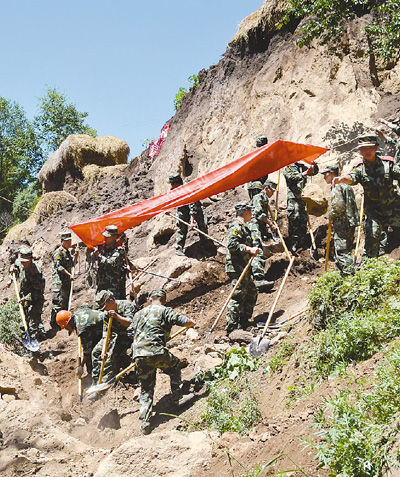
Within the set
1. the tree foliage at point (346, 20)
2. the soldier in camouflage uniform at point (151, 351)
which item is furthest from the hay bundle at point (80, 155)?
the soldier in camouflage uniform at point (151, 351)

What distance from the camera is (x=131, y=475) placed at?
15.6ft

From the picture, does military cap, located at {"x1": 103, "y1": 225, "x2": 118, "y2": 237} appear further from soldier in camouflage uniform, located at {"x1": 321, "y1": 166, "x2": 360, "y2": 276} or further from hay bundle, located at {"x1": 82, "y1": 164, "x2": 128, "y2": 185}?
hay bundle, located at {"x1": 82, "y1": 164, "x2": 128, "y2": 185}

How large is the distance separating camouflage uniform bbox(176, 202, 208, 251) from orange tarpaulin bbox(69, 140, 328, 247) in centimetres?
150

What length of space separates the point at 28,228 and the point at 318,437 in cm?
2117

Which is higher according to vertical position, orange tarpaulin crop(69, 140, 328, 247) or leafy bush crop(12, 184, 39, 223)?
leafy bush crop(12, 184, 39, 223)

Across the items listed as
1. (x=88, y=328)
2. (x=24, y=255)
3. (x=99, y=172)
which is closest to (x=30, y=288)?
(x=24, y=255)

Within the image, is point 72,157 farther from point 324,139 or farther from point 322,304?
point 322,304

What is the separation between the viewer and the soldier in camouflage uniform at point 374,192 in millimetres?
8133

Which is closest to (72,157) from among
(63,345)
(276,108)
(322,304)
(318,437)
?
(276,108)

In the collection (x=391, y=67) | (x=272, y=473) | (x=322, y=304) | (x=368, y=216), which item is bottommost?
(x=272, y=473)

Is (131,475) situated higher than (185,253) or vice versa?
(185,253)

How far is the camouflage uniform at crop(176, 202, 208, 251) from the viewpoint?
1220 centimetres

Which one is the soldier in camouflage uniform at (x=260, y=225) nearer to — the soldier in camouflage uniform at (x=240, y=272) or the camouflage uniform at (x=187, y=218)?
the soldier in camouflage uniform at (x=240, y=272)

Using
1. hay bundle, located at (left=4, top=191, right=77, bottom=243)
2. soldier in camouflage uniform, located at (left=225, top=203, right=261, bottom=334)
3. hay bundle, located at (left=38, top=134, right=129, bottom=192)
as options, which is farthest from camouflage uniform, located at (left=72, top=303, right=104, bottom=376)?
hay bundle, located at (left=38, top=134, right=129, bottom=192)
